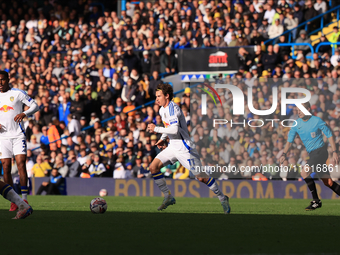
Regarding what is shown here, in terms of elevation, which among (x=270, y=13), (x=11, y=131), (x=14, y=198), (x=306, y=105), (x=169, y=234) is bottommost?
(x=169, y=234)

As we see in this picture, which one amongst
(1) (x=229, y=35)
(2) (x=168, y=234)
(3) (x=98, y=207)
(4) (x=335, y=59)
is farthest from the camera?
(1) (x=229, y=35)

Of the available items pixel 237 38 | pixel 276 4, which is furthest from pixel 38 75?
pixel 276 4

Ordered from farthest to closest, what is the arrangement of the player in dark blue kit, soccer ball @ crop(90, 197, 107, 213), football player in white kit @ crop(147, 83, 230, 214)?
the player in dark blue kit → football player in white kit @ crop(147, 83, 230, 214) → soccer ball @ crop(90, 197, 107, 213)

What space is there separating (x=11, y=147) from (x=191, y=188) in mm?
7820

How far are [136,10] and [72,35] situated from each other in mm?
3077

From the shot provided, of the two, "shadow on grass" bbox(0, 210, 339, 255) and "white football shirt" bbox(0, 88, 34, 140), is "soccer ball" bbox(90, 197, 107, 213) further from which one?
"white football shirt" bbox(0, 88, 34, 140)

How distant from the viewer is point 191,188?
17.2 metres

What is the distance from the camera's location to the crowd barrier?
16312 mm

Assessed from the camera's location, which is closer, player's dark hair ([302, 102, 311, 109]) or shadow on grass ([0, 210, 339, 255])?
shadow on grass ([0, 210, 339, 255])

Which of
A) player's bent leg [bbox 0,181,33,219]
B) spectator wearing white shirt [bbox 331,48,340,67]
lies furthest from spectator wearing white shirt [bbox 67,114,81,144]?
player's bent leg [bbox 0,181,33,219]

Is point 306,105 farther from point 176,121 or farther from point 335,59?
point 176,121

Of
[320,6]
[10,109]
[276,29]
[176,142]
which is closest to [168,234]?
[176,142]

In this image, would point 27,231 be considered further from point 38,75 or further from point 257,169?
point 38,75

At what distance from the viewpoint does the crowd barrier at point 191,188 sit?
16.3 metres
